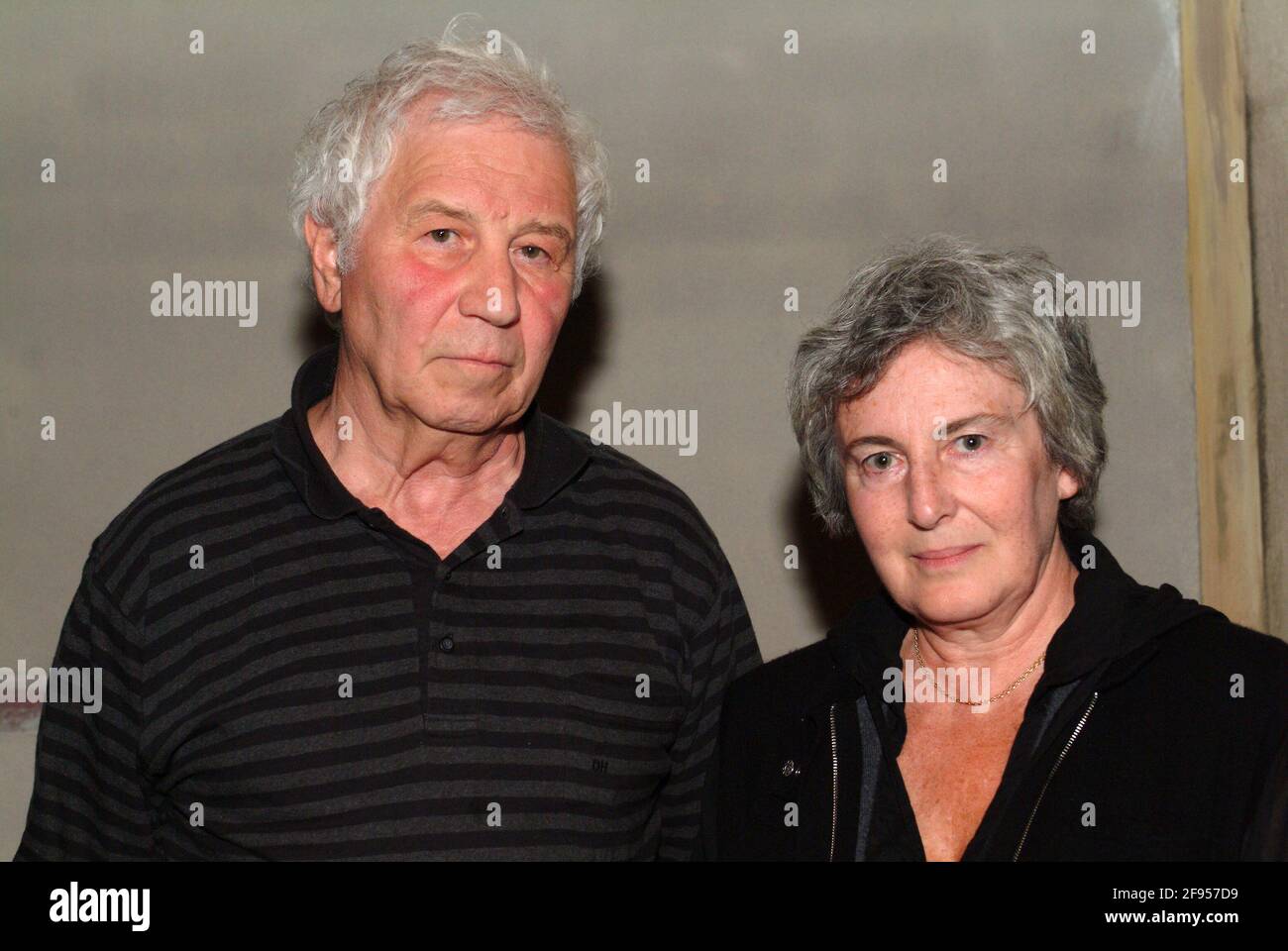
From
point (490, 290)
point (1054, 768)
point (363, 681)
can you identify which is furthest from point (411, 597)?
point (1054, 768)

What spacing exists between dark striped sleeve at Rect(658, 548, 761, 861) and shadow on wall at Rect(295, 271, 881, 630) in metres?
0.89

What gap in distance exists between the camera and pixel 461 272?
→ 2047 mm

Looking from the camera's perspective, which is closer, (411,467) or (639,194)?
(411,467)

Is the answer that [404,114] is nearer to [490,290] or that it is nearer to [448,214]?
[448,214]

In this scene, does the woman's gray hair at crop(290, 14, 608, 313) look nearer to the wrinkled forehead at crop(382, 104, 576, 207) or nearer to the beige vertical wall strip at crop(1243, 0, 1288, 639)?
the wrinkled forehead at crop(382, 104, 576, 207)

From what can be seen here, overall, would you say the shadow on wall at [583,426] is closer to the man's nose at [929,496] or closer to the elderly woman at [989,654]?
the elderly woman at [989,654]

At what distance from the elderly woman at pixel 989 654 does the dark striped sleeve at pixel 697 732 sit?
118 millimetres

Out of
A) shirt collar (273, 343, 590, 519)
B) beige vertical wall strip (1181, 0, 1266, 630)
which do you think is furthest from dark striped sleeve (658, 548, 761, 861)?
beige vertical wall strip (1181, 0, 1266, 630)

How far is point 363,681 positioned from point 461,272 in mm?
639

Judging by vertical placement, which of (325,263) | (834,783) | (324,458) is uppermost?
(325,263)

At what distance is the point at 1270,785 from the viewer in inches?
65.7

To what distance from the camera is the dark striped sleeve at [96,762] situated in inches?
81.6
